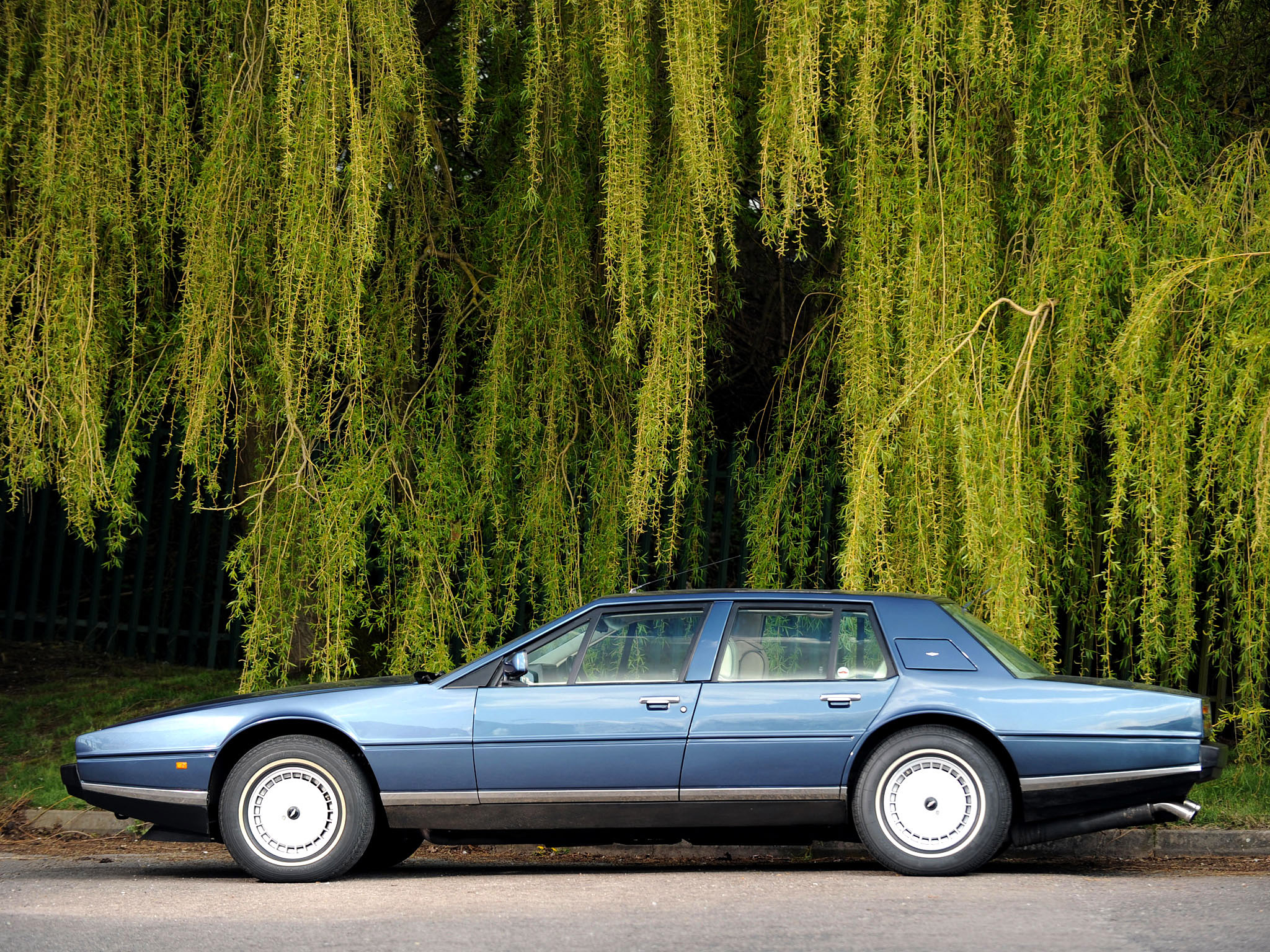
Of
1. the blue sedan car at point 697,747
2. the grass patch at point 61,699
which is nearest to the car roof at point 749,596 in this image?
the blue sedan car at point 697,747

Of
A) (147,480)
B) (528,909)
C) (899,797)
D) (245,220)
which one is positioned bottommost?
(528,909)

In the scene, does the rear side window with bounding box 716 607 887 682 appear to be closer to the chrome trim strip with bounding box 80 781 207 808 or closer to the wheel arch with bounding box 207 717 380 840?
the wheel arch with bounding box 207 717 380 840

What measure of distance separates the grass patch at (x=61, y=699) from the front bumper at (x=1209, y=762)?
6211 millimetres

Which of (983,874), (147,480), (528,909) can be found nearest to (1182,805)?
(983,874)

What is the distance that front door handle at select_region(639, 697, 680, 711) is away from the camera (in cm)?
629

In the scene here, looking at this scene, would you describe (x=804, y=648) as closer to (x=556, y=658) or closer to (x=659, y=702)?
(x=659, y=702)

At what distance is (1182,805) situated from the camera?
6.08 m

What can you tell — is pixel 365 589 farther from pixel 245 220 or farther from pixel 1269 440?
pixel 1269 440

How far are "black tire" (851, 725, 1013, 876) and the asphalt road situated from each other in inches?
6.3

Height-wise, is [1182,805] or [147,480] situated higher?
[147,480]

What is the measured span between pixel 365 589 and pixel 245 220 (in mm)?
2261

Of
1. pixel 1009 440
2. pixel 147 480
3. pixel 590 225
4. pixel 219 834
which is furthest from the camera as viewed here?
pixel 147 480

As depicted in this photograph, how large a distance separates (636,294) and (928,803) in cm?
322

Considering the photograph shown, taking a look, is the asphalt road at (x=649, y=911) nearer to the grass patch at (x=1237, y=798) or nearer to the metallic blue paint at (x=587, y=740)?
the metallic blue paint at (x=587, y=740)
